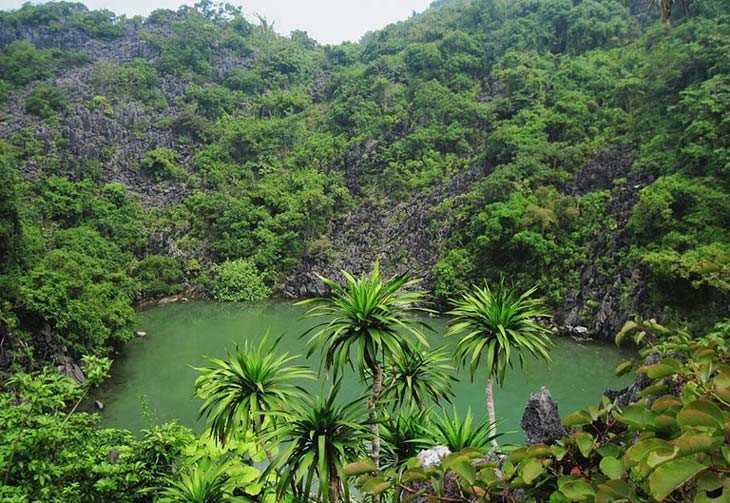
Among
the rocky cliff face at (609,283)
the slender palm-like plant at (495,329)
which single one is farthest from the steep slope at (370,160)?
the slender palm-like plant at (495,329)

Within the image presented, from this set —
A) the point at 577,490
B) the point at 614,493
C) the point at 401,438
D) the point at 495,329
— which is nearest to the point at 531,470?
the point at 577,490

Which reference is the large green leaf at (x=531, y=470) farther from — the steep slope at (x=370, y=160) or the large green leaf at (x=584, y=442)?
the steep slope at (x=370, y=160)

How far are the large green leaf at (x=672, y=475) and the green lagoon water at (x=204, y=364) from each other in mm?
6028

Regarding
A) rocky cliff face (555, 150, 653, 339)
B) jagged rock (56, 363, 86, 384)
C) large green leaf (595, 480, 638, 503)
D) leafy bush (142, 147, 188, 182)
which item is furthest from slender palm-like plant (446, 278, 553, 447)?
leafy bush (142, 147, 188, 182)

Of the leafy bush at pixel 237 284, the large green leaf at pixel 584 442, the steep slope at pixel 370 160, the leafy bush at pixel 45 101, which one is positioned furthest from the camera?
the leafy bush at pixel 45 101

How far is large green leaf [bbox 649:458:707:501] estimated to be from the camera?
713 mm

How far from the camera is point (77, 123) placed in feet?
92.7

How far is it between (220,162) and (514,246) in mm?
21074

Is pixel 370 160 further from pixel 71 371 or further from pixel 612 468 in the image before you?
Answer: pixel 612 468

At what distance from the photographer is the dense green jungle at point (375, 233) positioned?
8.63 feet

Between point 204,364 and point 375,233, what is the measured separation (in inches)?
520

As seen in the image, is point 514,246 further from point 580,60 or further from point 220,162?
point 220,162

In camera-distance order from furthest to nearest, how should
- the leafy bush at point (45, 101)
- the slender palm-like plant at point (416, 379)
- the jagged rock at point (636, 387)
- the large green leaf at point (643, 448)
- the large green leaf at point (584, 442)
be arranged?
the leafy bush at point (45, 101)
the slender palm-like plant at point (416, 379)
the jagged rock at point (636, 387)
the large green leaf at point (584, 442)
the large green leaf at point (643, 448)

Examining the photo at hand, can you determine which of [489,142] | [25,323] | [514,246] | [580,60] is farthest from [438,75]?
[25,323]
